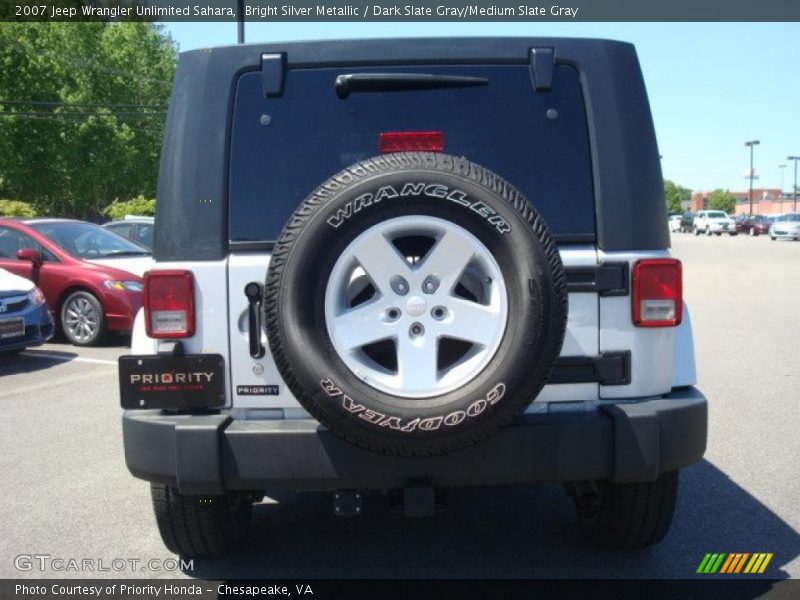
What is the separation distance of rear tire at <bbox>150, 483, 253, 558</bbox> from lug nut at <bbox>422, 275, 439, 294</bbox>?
4.49 feet

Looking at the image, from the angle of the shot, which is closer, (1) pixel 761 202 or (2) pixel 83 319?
(2) pixel 83 319

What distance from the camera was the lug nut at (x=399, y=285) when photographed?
2.99m

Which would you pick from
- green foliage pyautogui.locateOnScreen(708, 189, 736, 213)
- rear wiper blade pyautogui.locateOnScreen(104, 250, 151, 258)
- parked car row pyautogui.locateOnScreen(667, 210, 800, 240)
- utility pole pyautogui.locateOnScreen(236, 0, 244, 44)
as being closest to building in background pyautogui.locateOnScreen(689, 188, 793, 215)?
green foliage pyautogui.locateOnScreen(708, 189, 736, 213)

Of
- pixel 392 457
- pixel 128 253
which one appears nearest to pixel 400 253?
pixel 392 457

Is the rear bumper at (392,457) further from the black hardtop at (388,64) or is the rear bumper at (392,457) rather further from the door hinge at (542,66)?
the door hinge at (542,66)

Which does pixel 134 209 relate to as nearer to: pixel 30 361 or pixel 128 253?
pixel 128 253

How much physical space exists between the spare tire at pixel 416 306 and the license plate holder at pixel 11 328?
721 cm

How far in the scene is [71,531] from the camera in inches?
176

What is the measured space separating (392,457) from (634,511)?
124cm

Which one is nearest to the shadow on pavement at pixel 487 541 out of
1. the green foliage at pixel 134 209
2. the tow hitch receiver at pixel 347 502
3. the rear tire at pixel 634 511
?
the rear tire at pixel 634 511

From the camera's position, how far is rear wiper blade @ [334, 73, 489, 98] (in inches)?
133

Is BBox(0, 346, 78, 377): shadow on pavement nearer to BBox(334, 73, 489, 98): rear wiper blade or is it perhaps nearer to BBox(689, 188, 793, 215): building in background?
BBox(334, 73, 489, 98): rear wiper blade

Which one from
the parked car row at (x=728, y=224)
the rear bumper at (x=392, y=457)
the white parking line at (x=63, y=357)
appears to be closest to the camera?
the rear bumper at (x=392, y=457)

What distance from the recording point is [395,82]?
3.41 metres
